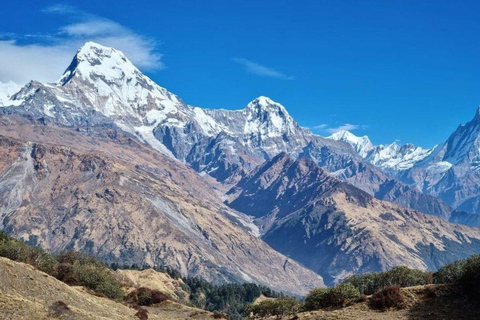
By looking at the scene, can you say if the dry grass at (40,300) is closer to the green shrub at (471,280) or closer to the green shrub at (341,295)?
the green shrub at (341,295)

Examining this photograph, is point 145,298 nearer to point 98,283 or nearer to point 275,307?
point 98,283

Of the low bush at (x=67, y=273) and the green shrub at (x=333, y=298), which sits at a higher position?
the low bush at (x=67, y=273)

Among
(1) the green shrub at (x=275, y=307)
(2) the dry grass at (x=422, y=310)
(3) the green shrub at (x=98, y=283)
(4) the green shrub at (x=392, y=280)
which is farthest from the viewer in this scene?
(1) the green shrub at (x=275, y=307)

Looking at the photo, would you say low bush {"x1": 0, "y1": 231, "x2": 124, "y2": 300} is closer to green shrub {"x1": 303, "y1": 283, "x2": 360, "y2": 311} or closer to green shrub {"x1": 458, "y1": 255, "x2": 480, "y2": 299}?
green shrub {"x1": 303, "y1": 283, "x2": 360, "y2": 311}

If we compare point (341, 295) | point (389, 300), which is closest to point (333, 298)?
point (341, 295)

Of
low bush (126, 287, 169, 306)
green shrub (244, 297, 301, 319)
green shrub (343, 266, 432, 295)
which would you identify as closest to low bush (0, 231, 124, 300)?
low bush (126, 287, 169, 306)

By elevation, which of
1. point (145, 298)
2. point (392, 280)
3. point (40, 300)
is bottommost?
point (40, 300)

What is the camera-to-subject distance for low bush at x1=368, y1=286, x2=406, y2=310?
7231 cm

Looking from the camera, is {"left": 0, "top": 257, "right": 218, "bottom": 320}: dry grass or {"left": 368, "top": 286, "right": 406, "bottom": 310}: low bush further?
{"left": 368, "top": 286, "right": 406, "bottom": 310}: low bush

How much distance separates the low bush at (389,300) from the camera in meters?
72.3

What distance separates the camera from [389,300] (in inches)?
2874

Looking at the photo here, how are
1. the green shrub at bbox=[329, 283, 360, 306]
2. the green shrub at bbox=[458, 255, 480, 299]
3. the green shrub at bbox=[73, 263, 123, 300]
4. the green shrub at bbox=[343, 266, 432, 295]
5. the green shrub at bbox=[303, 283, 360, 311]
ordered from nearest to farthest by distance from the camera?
1. the green shrub at bbox=[458, 255, 480, 299]
2. the green shrub at bbox=[329, 283, 360, 306]
3. the green shrub at bbox=[303, 283, 360, 311]
4. the green shrub at bbox=[343, 266, 432, 295]
5. the green shrub at bbox=[73, 263, 123, 300]

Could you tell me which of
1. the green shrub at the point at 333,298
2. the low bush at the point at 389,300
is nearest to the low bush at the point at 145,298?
the green shrub at the point at 333,298

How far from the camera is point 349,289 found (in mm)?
92812
